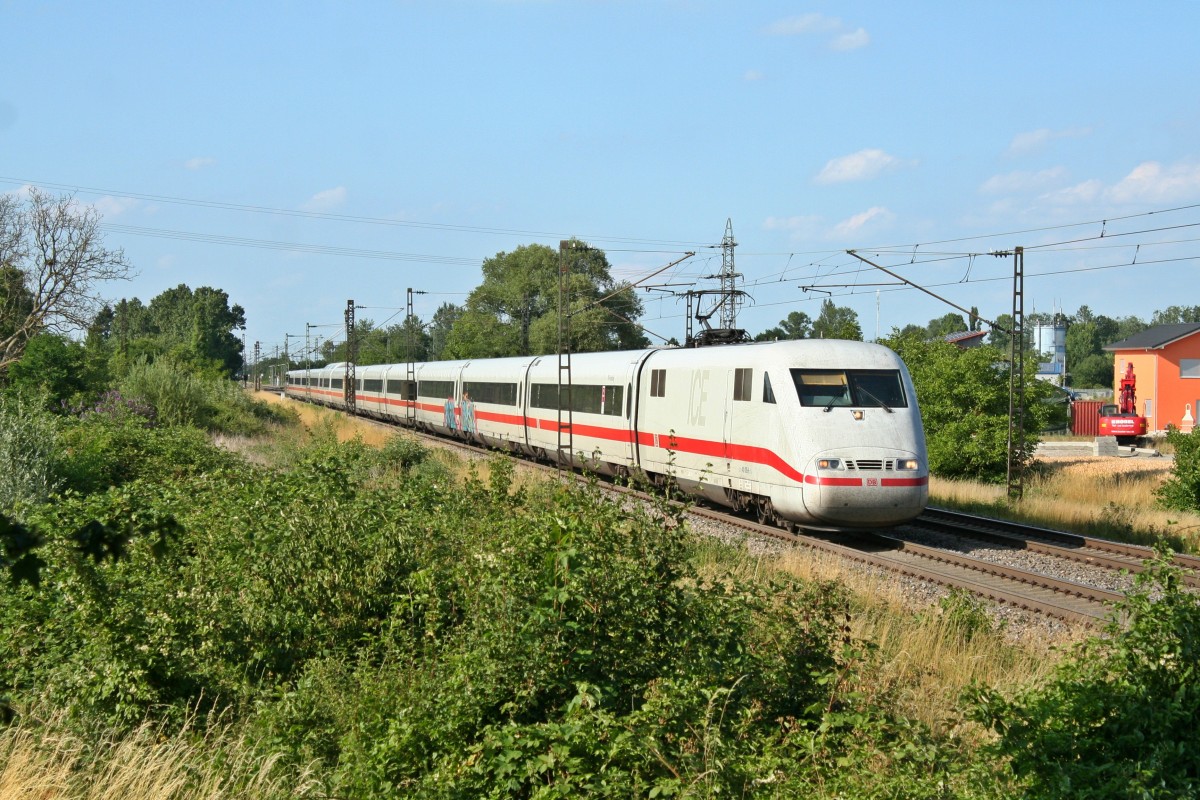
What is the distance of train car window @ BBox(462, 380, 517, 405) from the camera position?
94.6 ft

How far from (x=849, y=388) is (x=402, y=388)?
30.3 metres

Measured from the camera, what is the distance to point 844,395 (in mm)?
14828

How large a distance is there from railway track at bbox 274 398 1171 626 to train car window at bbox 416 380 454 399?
18.3 m

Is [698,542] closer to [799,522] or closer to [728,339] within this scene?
[799,522]

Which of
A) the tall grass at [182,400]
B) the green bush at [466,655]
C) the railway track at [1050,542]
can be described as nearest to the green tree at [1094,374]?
the tall grass at [182,400]

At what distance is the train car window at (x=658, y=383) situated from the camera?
63.3 ft

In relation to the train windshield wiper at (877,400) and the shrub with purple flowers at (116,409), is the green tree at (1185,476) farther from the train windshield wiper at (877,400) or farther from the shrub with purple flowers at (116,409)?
the shrub with purple flowers at (116,409)

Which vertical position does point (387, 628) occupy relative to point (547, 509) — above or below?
below

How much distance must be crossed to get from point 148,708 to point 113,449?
12.3m

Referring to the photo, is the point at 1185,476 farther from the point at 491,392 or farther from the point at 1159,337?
the point at 1159,337

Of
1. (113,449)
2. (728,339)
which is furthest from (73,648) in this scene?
(728,339)

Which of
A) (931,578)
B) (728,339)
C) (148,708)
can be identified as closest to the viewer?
(148,708)

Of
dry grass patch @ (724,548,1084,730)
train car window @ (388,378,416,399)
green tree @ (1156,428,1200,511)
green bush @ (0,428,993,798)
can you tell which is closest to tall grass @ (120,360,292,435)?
train car window @ (388,378,416,399)

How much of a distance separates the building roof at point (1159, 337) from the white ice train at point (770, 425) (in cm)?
3994
